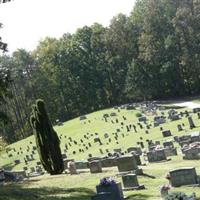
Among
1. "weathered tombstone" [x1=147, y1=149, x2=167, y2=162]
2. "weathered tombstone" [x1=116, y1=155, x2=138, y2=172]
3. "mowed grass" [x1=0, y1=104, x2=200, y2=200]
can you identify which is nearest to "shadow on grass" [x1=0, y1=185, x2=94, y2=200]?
"mowed grass" [x1=0, y1=104, x2=200, y2=200]

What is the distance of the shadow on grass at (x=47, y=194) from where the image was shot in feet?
66.3

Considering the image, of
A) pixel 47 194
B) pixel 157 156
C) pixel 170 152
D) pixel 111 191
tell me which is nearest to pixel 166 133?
pixel 170 152

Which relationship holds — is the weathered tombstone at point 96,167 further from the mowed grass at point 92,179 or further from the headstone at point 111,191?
the headstone at point 111,191

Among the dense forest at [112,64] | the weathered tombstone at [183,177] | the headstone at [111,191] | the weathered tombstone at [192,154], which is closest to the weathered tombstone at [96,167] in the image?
the weathered tombstone at [192,154]

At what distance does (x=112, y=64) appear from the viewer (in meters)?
91.9

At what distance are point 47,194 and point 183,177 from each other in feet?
18.5

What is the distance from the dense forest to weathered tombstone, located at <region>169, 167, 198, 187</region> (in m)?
61.5

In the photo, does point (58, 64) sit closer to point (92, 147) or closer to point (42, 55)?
point (42, 55)

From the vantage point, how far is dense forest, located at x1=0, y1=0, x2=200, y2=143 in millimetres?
82312

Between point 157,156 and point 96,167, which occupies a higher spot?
point 96,167

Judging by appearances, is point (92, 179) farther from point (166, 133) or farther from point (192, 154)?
point (166, 133)

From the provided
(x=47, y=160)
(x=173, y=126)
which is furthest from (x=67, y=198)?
(x=173, y=126)

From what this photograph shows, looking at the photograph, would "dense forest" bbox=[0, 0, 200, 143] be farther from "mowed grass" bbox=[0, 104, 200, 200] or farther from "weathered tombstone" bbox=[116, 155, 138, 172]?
"weathered tombstone" bbox=[116, 155, 138, 172]

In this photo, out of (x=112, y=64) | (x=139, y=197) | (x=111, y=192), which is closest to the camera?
(x=111, y=192)
